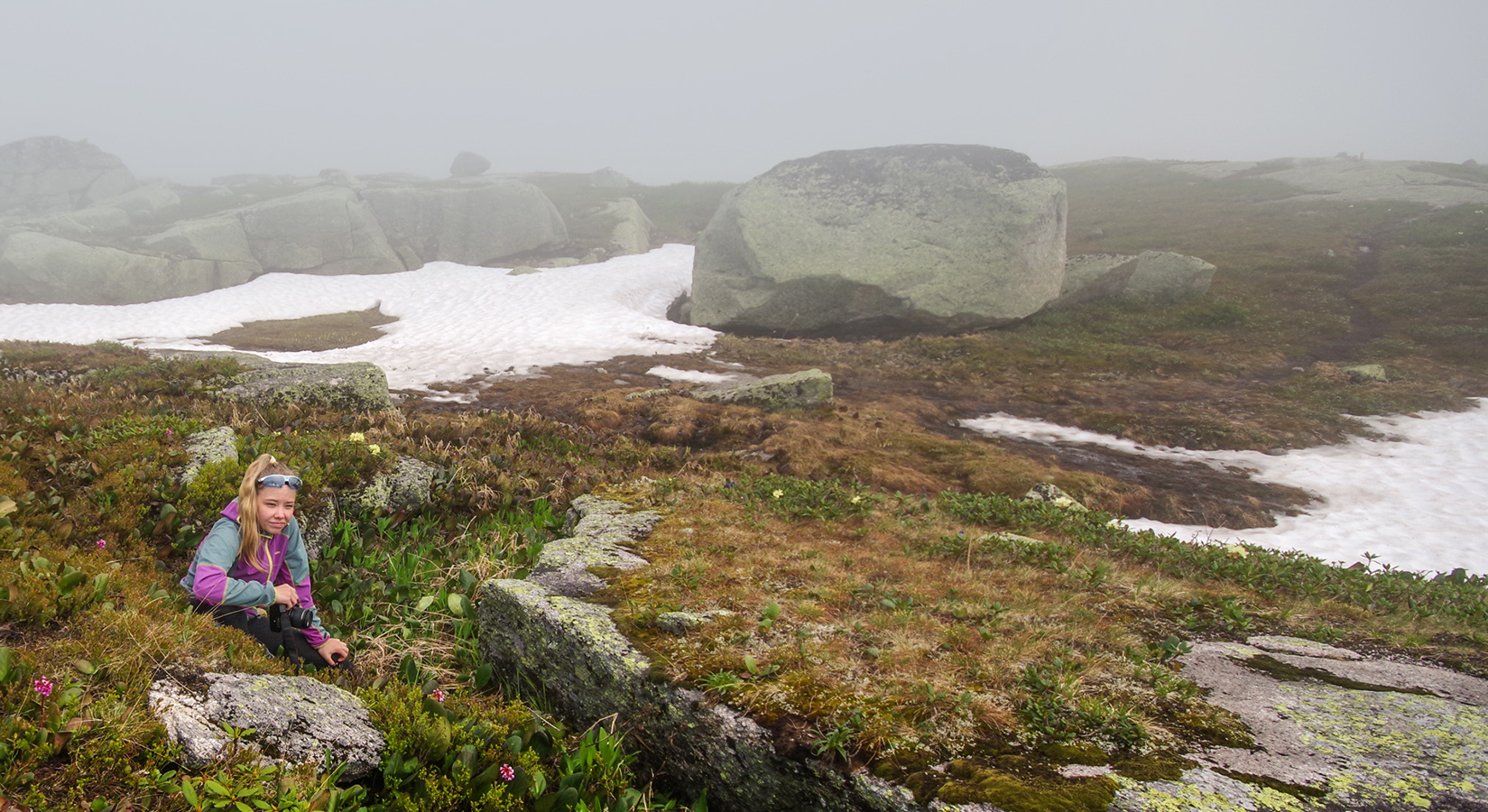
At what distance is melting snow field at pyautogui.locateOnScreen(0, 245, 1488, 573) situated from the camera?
36.5 feet

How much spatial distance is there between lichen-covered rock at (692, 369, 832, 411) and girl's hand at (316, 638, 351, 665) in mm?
11593

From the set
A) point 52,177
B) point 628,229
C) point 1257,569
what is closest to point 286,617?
point 1257,569

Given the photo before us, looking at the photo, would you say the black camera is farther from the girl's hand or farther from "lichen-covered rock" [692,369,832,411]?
"lichen-covered rock" [692,369,832,411]

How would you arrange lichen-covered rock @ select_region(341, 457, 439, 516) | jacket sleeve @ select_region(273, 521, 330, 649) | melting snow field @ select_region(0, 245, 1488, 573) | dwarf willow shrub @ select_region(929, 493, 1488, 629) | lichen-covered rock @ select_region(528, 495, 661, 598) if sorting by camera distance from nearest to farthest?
jacket sleeve @ select_region(273, 521, 330, 649), lichen-covered rock @ select_region(528, 495, 661, 598), dwarf willow shrub @ select_region(929, 493, 1488, 629), lichen-covered rock @ select_region(341, 457, 439, 516), melting snow field @ select_region(0, 245, 1488, 573)

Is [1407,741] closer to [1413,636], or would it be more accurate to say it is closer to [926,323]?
[1413,636]

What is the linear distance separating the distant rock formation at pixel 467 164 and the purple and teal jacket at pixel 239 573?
113250 mm

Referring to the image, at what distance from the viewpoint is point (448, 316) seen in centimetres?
2914

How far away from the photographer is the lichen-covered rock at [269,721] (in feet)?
9.74

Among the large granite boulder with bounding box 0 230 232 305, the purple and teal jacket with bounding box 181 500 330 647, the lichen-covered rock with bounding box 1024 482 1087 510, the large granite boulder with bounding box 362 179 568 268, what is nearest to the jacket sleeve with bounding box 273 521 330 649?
the purple and teal jacket with bounding box 181 500 330 647

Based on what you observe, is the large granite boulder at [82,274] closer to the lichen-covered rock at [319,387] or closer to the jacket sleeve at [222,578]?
→ the lichen-covered rock at [319,387]

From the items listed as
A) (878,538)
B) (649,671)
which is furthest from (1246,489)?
(649,671)

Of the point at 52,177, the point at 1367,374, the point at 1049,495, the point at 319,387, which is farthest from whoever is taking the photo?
the point at 52,177

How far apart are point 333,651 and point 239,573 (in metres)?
0.93

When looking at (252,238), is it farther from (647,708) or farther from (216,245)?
(647,708)
